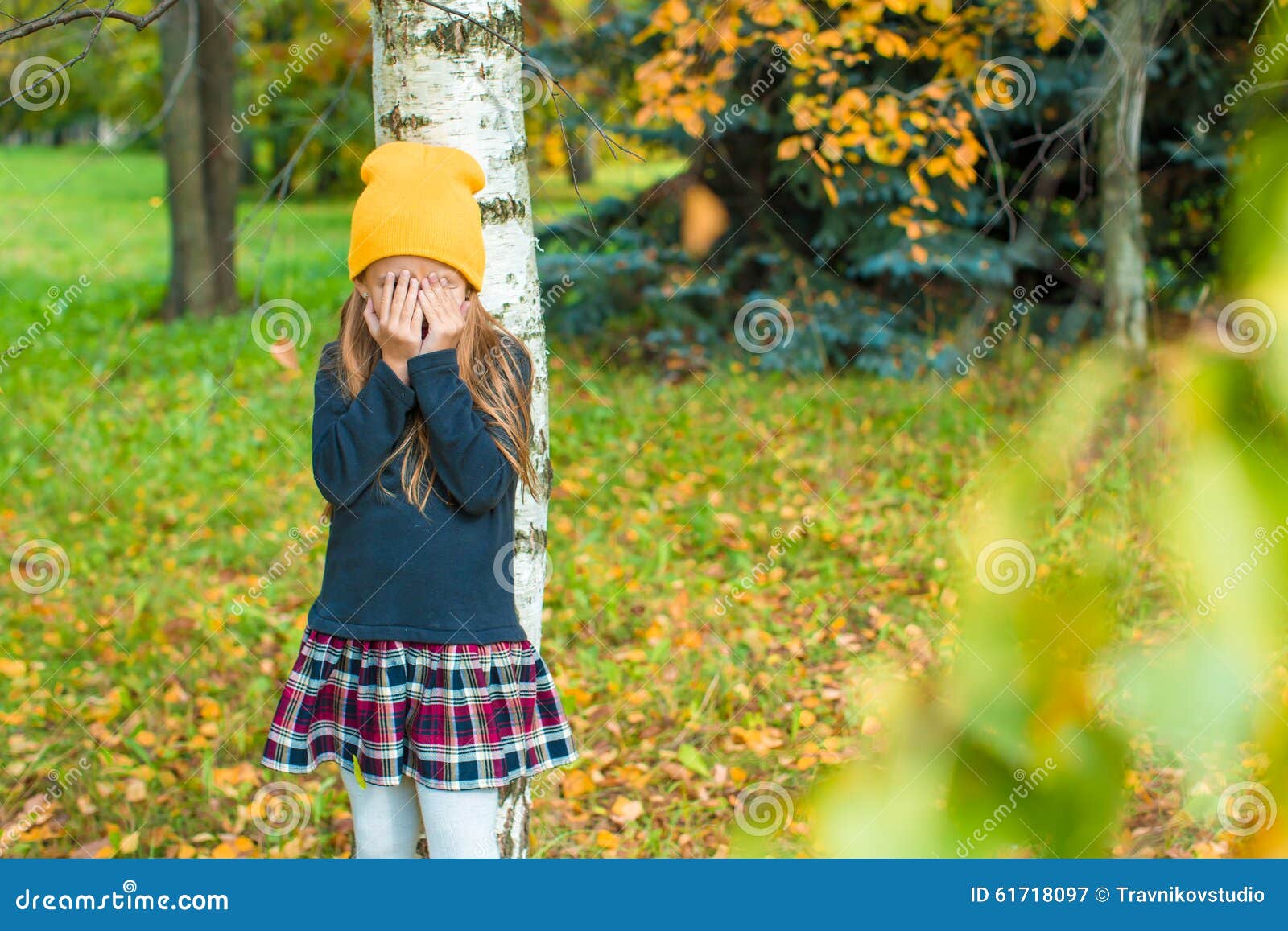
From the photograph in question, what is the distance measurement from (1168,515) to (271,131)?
20420 millimetres

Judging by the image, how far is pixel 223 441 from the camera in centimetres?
585

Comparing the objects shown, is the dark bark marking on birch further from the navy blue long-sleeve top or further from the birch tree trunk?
the navy blue long-sleeve top

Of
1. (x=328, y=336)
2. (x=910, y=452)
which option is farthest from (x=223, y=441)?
(x=910, y=452)

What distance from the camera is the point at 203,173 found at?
28.7ft

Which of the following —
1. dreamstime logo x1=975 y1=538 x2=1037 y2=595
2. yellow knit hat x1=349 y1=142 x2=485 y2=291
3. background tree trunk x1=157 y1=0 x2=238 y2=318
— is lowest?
dreamstime logo x1=975 y1=538 x2=1037 y2=595

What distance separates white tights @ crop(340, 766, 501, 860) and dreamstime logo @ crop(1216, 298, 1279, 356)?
1.56 meters

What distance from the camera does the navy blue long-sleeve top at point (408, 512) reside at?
1.73 meters
